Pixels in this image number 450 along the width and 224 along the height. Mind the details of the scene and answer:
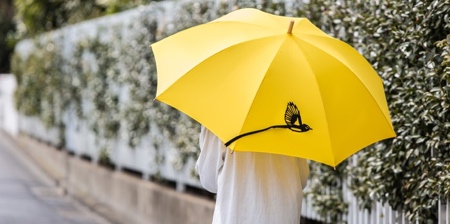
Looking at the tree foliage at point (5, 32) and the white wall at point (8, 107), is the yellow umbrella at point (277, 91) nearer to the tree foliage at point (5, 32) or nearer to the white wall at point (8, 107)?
the white wall at point (8, 107)

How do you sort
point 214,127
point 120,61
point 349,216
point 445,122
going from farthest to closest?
1. point 120,61
2. point 349,216
3. point 445,122
4. point 214,127

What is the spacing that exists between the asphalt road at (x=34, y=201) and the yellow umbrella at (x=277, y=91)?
25.2 feet

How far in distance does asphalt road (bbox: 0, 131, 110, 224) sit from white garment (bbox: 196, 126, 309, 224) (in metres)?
7.54

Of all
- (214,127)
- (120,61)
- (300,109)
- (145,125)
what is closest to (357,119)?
(300,109)

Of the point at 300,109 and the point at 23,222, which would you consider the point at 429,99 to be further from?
the point at 23,222

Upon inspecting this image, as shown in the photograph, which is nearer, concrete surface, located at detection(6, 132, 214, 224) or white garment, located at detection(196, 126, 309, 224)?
white garment, located at detection(196, 126, 309, 224)

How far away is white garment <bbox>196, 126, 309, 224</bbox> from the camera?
203 inches

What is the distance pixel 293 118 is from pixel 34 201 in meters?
10.4

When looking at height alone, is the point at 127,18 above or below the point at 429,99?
above

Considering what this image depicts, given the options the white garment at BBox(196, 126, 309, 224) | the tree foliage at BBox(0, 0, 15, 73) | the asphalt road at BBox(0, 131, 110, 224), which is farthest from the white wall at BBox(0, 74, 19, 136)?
the white garment at BBox(196, 126, 309, 224)

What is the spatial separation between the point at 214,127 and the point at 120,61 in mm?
8678

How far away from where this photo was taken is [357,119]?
17.2 ft

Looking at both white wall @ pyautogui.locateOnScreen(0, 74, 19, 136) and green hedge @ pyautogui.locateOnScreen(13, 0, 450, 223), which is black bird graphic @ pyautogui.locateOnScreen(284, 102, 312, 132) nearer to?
green hedge @ pyautogui.locateOnScreen(13, 0, 450, 223)

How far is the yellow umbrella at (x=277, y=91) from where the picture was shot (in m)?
4.99
